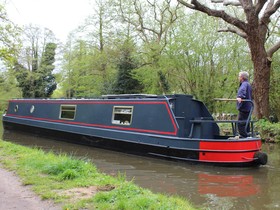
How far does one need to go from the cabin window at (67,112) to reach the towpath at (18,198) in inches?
283

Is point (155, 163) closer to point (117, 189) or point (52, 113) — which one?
point (117, 189)

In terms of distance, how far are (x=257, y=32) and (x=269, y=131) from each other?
362 centimetres

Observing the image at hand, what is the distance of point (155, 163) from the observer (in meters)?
8.23

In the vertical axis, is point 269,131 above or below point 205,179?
above

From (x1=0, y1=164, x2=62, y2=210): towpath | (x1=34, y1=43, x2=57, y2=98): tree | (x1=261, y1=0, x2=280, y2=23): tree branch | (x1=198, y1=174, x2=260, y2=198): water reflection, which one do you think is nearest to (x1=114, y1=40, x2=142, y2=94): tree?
(x1=261, y1=0, x2=280, y2=23): tree branch

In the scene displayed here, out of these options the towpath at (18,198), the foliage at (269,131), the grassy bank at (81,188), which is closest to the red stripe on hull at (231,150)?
the grassy bank at (81,188)

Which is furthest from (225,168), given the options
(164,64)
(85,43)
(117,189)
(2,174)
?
(85,43)

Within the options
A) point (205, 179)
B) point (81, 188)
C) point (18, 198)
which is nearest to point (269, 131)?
point (205, 179)

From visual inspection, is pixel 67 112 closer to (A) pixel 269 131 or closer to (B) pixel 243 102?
(B) pixel 243 102

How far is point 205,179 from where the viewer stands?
21.7ft

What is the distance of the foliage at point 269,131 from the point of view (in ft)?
36.8

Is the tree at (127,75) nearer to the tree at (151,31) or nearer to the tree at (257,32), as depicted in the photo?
the tree at (151,31)

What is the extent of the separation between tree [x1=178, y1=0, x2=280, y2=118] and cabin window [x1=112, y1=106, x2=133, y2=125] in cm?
472

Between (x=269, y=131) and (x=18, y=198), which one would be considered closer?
(x=18, y=198)
